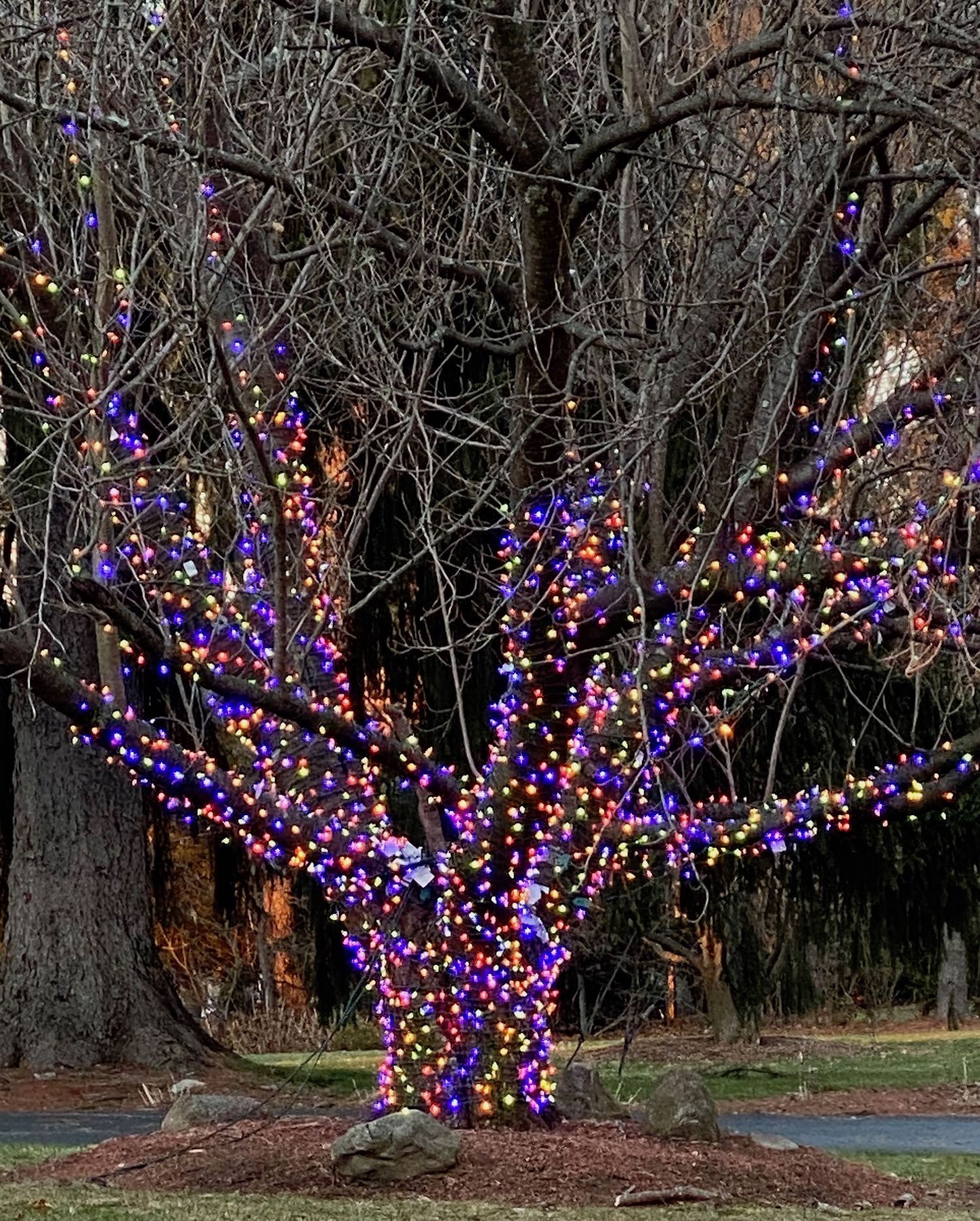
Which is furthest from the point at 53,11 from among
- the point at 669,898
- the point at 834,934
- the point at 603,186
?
the point at 834,934

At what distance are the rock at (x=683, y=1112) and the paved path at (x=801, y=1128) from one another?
1610 mm

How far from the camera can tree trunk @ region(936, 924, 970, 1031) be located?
2500cm

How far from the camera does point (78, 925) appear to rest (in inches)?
522

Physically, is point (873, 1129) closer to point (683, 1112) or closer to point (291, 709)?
point (683, 1112)

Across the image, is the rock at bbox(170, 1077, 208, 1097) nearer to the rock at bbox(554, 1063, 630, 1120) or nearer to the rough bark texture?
the rough bark texture

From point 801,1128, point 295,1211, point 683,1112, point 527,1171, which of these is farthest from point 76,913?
point 295,1211

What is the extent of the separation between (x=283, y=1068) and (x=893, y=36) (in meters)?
11.2

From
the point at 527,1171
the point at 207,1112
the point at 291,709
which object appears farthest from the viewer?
the point at 207,1112

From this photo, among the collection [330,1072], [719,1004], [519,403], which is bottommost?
[330,1072]

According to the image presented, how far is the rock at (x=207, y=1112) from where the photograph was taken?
342 inches

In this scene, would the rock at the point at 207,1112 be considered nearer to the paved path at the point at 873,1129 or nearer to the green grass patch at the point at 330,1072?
the green grass patch at the point at 330,1072

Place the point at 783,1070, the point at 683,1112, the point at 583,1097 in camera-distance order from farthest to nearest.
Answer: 1. the point at 783,1070
2. the point at 583,1097
3. the point at 683,1112

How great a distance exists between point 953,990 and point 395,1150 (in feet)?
66.8

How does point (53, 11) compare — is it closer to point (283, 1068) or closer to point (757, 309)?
point (757, 309)
